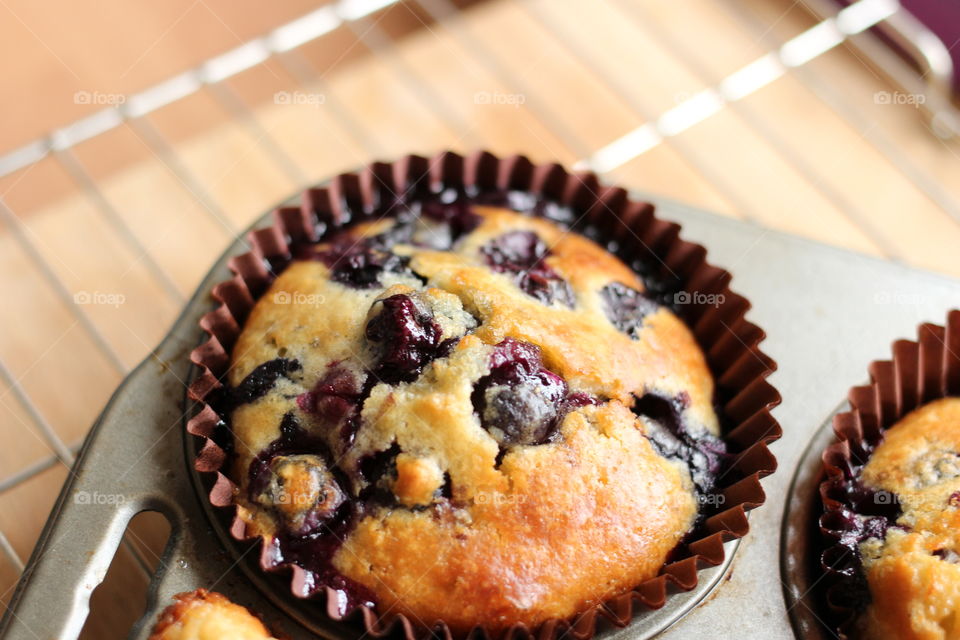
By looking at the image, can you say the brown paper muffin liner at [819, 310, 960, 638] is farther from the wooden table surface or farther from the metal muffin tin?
the wooden table surface

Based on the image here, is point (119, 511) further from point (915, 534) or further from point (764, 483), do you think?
point (915, 534)

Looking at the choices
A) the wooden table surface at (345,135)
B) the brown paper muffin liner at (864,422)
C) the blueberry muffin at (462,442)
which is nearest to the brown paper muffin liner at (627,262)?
the blueberry muffin at (462,442)

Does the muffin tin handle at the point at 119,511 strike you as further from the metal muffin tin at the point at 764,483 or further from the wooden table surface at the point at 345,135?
the wooden table surface at the point at 345,135

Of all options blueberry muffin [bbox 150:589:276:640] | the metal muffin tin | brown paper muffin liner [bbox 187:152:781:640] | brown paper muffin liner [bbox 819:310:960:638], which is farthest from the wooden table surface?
blueberry muffin [bbox 150:589:276:640]

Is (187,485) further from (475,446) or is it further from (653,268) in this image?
(653,268)

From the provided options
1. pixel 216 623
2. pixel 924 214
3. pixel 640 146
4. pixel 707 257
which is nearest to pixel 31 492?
pixel 216 623
